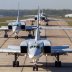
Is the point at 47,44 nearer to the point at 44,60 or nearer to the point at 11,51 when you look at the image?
the point at 11,51

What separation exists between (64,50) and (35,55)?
3929mm

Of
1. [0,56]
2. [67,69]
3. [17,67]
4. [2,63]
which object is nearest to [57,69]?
[67,69]

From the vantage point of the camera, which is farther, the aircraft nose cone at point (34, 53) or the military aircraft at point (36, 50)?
the military aircraft at point (36, 50)

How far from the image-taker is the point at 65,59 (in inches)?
1342

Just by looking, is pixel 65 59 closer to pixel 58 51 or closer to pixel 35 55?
pixel 58 51

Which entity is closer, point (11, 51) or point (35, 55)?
point (35, 55)

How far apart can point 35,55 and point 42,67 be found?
3.81 metres

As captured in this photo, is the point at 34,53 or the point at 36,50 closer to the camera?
the point at 34,53

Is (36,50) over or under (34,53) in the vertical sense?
over

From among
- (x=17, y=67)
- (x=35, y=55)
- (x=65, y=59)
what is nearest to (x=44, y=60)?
(x=65, y=59)

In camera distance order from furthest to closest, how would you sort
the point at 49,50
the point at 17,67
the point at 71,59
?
the point at 71,59
the point at 17,67
the point at 49,50

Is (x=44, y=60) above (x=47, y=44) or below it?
below

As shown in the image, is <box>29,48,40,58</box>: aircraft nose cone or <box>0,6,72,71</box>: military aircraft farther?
<box>0,6,72,71</box>: military aircraft

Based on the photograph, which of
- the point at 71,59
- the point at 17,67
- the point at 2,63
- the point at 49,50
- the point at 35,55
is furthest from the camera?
the point at 71,59
